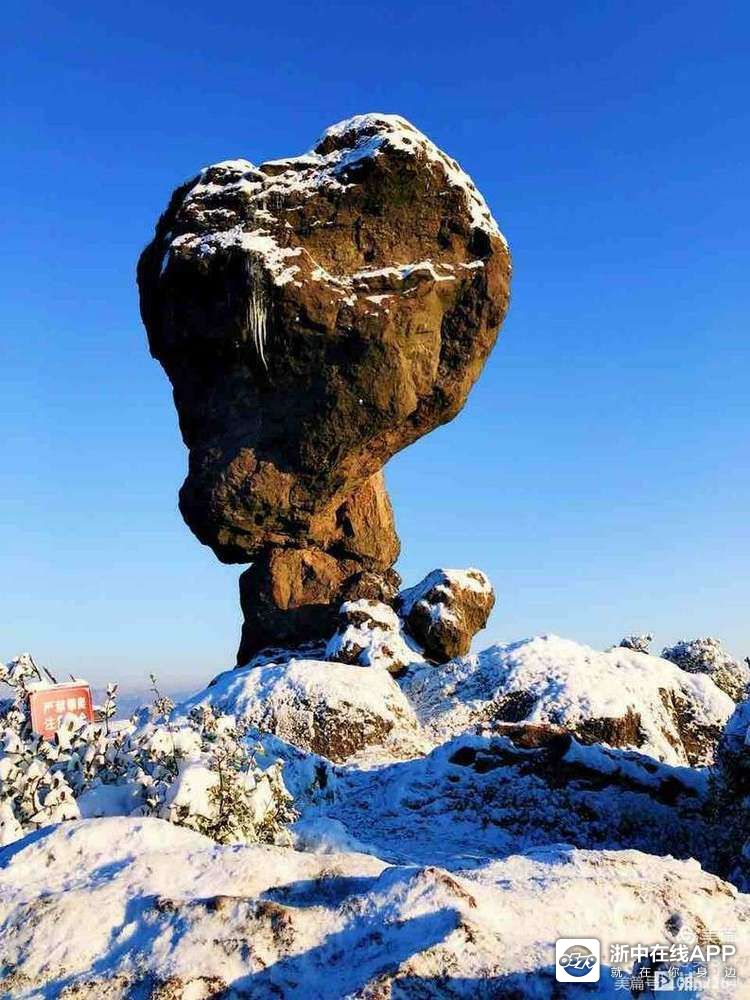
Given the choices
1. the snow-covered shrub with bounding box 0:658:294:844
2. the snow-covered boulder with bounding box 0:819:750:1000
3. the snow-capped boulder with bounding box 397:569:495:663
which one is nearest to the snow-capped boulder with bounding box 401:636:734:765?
the snow-capped boulder with bounding box 397:569:495:663

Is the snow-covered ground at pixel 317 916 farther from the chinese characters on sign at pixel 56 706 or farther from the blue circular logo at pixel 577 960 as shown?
the chinese characters on sign at pixel 56 706

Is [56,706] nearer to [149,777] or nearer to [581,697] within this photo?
[149,777]

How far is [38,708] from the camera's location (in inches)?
340

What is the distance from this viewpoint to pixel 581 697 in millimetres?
17672

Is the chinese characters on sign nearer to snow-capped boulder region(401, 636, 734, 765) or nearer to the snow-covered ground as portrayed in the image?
the snow-covered ground

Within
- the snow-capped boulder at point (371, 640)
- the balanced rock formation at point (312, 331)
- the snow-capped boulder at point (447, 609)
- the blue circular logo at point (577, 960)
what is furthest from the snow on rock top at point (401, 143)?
the blue circular logo at point (577, 960)

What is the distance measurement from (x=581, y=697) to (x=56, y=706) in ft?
39.1

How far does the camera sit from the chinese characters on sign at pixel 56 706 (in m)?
8.52

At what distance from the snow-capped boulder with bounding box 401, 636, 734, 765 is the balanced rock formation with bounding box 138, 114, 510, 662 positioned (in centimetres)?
679

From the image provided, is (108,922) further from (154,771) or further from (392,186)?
(392,186)

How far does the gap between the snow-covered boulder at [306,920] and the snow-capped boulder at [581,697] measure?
1223 centimetres

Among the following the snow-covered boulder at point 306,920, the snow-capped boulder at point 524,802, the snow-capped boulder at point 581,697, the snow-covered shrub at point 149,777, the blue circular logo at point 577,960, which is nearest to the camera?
the snow-covered boulder at point 306,920

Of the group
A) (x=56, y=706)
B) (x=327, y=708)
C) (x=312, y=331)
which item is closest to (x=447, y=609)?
(x=327, y=708)

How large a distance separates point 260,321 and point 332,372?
2.65 m
